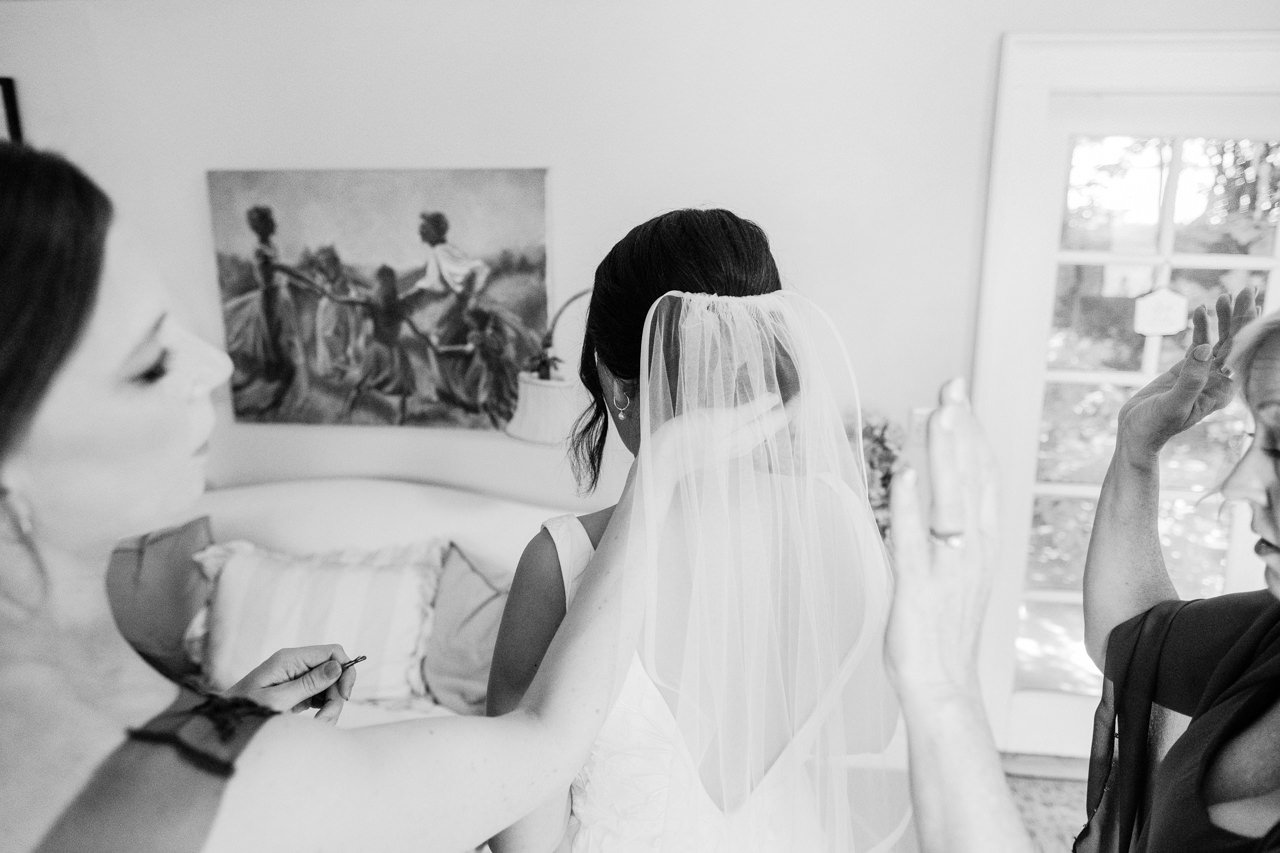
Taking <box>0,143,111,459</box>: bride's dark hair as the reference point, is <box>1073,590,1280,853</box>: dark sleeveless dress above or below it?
below

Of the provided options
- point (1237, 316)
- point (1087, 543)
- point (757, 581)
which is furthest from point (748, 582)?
point (1087, 543)

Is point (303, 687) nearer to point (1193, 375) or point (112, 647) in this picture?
point (112, 647)

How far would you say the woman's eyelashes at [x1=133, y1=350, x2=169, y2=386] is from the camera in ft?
2.04

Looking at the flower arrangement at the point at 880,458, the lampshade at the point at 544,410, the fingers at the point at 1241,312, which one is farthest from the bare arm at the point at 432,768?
the flower arrangement at the point at 880,458

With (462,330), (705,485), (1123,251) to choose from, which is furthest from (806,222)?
(705,485)

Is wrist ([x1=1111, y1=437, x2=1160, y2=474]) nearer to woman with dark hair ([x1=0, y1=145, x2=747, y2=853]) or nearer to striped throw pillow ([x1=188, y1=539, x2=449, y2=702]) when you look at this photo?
woman with dark hair ([x1=0, y1=145, x2=747, y2=853])

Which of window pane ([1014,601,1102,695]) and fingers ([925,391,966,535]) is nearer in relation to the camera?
fingers ([925,391,966,535])

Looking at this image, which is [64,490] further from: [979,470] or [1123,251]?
[1123,251]

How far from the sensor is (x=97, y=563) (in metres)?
0.64

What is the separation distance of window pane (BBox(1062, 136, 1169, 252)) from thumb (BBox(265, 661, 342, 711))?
2362mm

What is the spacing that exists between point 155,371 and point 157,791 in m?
0.34

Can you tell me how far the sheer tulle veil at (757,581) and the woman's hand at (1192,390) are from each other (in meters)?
0.38

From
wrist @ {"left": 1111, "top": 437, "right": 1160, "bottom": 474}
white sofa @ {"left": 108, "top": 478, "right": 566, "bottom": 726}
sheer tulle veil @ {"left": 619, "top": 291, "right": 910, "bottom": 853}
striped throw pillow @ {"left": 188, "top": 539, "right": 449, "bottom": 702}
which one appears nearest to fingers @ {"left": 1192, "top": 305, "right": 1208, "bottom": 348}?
wrist @ {"left": 1111, "top": 437, "right": 1160, "bottom": 474}

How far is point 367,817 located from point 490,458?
1987 mm
